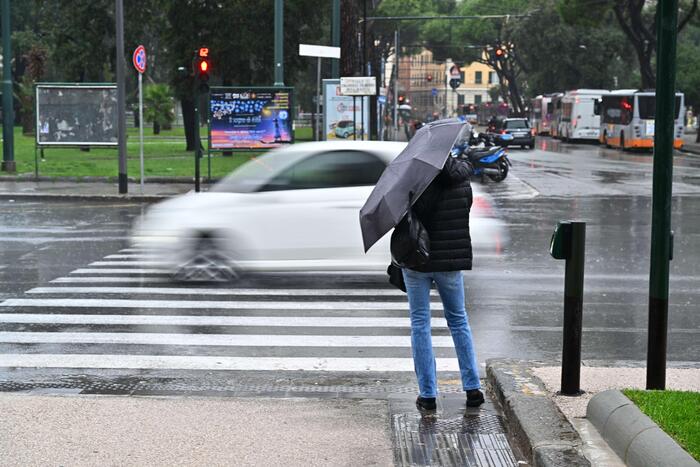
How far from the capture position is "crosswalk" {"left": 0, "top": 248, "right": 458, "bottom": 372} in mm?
8164

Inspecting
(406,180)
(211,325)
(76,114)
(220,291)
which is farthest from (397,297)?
(76,114)

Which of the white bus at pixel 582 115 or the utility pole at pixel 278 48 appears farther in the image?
the white bus at pixel 582 115

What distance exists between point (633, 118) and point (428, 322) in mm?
43656

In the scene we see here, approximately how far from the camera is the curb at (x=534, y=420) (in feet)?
17.3

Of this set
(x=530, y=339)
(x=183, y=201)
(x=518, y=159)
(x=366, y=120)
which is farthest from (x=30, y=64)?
(x=530, y=339)

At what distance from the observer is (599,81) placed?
260 ft

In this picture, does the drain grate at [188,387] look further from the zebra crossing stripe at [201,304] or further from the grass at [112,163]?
the grass at [112,163]

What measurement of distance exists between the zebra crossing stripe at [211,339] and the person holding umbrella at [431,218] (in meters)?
2.13

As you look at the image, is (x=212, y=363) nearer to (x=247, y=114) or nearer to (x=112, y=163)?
(x=247, y=114)

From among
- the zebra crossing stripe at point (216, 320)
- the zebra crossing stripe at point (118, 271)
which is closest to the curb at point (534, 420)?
the zebra crossing stripe at point (216, 320)

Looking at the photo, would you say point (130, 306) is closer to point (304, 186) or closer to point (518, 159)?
point (304, 186)

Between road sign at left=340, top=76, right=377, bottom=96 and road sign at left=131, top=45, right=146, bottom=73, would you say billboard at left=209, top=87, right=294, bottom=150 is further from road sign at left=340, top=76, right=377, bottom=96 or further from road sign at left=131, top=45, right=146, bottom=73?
road sign at left=131, top=45, right=146, bottom=73

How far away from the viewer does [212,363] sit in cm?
809

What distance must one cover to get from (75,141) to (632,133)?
29.3m
